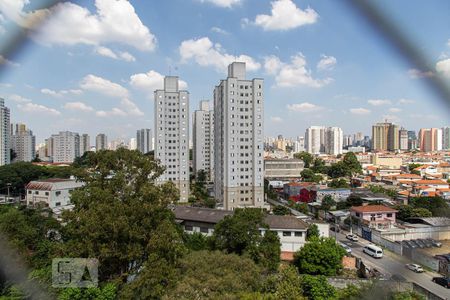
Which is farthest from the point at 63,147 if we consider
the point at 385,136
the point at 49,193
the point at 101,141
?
the point at 385,136

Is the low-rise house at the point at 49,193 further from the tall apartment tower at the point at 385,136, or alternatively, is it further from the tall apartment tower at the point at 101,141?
the tall apartment tower at the point at 385,136

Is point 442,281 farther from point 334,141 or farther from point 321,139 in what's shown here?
point 321,139

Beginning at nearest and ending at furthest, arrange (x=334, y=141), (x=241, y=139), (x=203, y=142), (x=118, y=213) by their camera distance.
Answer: (x=118, y=213) → (x=241, y=139) → (x=203, y=142) → (x=334, y=141)

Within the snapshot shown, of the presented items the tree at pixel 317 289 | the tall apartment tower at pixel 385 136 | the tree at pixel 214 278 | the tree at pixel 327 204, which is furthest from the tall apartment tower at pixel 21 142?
the tall apartment tower at pixel 385 136

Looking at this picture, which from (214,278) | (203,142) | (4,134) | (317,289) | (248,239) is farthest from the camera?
(203,142)

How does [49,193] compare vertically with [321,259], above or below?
above

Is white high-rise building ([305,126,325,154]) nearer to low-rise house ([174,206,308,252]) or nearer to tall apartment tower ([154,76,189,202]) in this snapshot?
tall apartment tower ([154,76,189,202])

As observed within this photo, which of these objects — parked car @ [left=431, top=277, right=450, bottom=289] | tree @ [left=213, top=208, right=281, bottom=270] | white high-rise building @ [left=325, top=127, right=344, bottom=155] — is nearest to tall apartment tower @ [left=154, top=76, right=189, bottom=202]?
tree @ [left=213, top=208, right=281, bottom=270]
